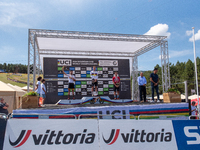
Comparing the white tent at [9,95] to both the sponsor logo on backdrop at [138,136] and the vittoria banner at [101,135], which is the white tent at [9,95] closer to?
the vittoria banner at [101,135]

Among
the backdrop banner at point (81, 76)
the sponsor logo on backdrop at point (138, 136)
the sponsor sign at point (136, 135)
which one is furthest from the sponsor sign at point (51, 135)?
the backdrop banner at point (81, 76)

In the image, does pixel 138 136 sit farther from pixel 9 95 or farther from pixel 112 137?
pixel 9 95

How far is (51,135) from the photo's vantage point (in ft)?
11.5

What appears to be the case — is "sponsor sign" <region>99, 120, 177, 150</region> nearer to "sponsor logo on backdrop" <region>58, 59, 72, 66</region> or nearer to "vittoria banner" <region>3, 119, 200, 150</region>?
"vittoria banner" <region>3, 119, 200, 150</region>

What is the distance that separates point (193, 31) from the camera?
9.50 meters

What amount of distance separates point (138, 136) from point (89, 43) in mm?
9581

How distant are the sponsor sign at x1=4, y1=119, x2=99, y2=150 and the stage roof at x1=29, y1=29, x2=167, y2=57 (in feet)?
25.2

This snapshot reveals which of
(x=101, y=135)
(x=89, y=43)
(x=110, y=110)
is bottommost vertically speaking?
(x=101, y=135)

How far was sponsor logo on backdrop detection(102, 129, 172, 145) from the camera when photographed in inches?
145

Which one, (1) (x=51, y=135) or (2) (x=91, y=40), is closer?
(1) (x=51, y=135)

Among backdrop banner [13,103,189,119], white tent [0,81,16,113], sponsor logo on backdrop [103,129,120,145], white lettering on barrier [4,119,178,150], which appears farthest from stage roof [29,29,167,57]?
sponsor logo on backdrop [103,129,120,145]

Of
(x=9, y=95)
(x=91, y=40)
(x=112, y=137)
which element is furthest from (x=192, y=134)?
(x=9, y=95)

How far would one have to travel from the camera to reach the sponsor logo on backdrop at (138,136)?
3679mm

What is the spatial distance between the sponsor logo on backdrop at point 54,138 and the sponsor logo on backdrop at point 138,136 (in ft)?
1.30
